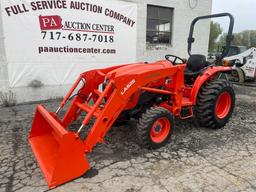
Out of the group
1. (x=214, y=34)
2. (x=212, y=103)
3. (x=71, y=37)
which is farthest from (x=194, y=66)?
(x=214, y=34)

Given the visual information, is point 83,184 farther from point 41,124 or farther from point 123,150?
point 41,124

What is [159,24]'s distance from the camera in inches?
325

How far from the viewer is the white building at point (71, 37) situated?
597 cm

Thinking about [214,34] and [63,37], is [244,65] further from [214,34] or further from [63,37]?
[214,34]

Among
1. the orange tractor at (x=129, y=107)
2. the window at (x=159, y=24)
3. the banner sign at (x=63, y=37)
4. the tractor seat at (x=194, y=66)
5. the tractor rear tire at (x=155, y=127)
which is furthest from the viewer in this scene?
the window at (x=159, y=24)

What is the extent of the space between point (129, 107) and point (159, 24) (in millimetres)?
5368

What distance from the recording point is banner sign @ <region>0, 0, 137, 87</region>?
5.95 m

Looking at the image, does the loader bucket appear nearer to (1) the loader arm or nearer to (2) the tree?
(1) the loader arm

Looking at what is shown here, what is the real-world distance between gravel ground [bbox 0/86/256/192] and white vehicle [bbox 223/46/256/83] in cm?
649

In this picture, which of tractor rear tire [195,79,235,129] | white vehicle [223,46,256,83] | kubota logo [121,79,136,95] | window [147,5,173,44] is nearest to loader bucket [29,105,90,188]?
kubota logo [121,79,136,95]

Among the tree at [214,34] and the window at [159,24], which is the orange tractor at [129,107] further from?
the tree at [214,34]

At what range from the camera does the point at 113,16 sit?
7176 millimetres

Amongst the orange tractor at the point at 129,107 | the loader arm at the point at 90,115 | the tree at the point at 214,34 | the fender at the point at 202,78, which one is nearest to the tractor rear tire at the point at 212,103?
the orange tractor at the point at 129,107

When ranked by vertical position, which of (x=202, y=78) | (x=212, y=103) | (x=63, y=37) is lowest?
(x=212, y=103)
